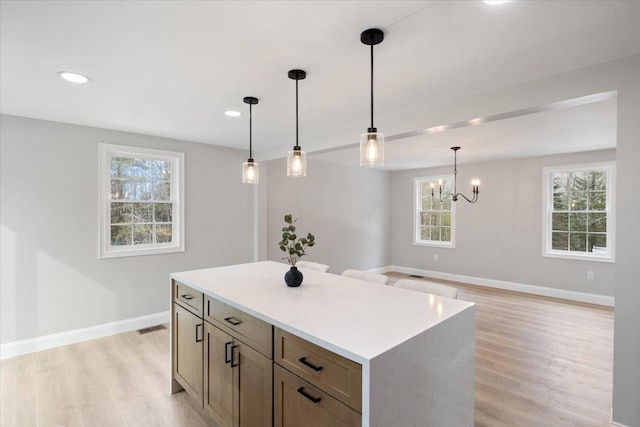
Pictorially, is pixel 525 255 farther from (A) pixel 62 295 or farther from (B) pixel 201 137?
(A) pixel 62 295

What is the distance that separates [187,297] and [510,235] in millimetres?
5736

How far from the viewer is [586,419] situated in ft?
7.33

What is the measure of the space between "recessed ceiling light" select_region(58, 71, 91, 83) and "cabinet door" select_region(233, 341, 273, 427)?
7.16 feet

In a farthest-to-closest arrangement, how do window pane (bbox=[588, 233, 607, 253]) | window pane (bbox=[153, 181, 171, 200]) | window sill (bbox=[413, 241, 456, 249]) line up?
window sill (bbox=[413, 241, 456, 249])
window pane (bbox=[588, 233, 607, 253])
window pane (bbox=[153, 181, 171, 200])

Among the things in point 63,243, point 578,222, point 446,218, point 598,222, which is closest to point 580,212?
point 578,222

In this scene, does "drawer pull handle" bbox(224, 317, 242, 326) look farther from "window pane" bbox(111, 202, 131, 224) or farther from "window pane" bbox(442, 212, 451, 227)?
"window pane" bbox(442, 212, 451, 227)

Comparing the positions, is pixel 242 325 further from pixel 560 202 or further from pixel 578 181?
pixel 578 181

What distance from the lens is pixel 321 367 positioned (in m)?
1.30

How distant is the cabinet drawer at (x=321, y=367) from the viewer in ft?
3.84

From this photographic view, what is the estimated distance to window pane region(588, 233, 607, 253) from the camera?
199 inches

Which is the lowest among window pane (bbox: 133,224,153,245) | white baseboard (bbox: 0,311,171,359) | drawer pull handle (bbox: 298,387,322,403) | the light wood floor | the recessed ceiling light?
the light wood floor

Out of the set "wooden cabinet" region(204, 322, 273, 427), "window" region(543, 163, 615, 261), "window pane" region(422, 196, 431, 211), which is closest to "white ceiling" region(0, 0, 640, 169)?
"wooden cabinet" region(204, 322, 273, 427)

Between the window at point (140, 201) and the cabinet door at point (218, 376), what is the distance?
2430 mm

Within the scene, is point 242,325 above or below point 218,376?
above
